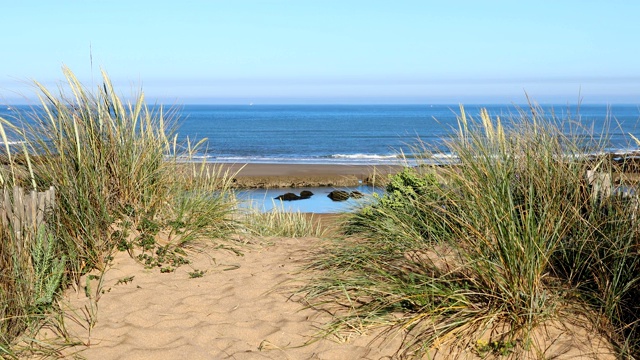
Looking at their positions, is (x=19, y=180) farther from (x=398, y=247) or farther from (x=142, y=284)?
(x=398, y=247)

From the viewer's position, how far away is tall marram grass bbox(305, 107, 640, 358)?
15.0 ft

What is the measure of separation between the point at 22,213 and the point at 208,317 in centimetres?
175

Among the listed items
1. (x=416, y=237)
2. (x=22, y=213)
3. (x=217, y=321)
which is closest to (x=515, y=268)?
(x=416, y=237)

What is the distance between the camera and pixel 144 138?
24.8 ft

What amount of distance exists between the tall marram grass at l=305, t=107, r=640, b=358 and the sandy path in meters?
0.31

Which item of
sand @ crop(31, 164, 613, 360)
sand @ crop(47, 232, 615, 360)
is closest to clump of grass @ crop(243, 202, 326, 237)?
sand @ crop(31, 164, 613, 360)

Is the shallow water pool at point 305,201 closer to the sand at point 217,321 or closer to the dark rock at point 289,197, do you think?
the dark rock at point 289,197

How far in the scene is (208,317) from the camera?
5.44 meters

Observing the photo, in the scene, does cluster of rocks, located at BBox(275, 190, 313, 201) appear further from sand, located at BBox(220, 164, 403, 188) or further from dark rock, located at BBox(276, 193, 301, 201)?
sand, located at BBox(220, 164, 403, 188)

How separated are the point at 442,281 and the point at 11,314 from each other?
10.2 ft

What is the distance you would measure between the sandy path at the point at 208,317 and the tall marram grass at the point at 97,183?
1.22 feet

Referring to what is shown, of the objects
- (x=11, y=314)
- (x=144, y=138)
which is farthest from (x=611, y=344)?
(x=144, y=138)

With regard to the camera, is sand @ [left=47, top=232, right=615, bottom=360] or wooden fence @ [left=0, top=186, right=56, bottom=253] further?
wooden fence @ [left=0, top=186, right=56, bottom=253]

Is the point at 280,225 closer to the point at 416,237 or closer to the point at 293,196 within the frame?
the point at 416,237
